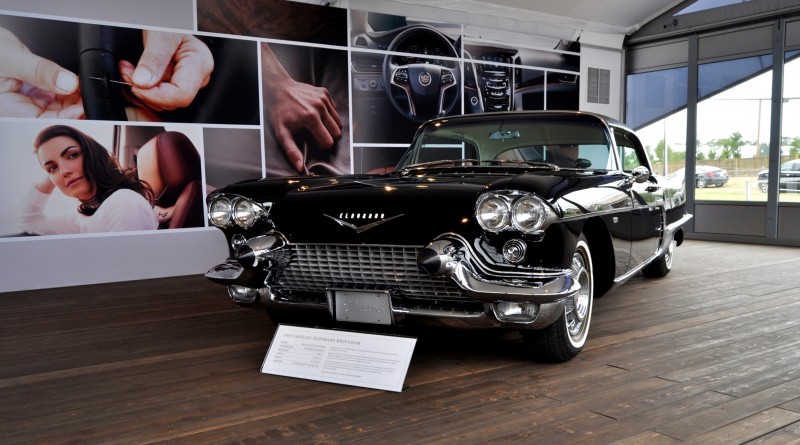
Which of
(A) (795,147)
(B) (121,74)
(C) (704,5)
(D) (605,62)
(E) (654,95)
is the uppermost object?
(C) (704,5)

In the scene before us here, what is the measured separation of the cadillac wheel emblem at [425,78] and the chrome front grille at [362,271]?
5624 millimetres

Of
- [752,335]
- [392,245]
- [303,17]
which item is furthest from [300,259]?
[303,17]

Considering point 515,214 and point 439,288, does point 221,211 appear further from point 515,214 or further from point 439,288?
point 515,214

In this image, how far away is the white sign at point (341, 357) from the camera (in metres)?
2.80

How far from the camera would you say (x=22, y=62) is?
5.74m

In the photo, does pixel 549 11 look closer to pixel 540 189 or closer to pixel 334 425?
pixel 540 189

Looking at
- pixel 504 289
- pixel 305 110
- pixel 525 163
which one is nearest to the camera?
pixel 504 289

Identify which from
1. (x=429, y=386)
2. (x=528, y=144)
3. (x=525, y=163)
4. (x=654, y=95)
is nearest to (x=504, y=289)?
(x=429, y=386)

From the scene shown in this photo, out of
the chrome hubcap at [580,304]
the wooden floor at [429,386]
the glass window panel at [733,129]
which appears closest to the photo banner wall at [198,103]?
the wooden floor at [429,386]

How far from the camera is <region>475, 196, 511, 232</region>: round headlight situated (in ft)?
8.95

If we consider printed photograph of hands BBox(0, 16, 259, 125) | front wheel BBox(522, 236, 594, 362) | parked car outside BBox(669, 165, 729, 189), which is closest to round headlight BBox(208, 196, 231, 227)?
front wheel BBox(522, 236, 594, 362)

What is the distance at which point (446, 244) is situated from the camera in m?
2.70

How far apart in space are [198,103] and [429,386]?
4.78 meters

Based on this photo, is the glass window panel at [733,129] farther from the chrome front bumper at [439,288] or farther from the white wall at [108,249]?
the chrome front bumper at [439,288]
